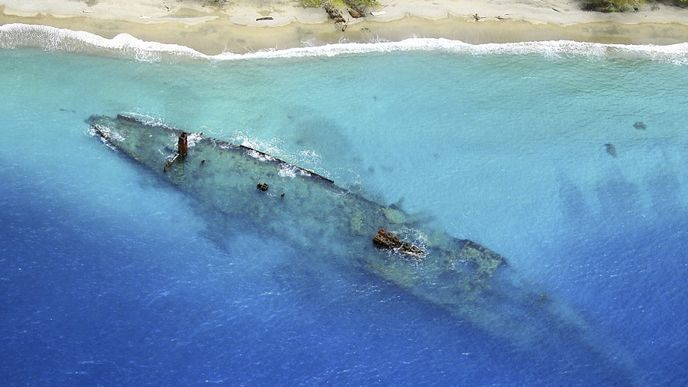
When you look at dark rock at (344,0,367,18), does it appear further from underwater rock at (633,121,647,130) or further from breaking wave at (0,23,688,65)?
underwater rock at (633,121,647,130)

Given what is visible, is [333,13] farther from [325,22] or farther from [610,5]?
[610,5]

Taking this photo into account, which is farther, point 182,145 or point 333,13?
point 333,13

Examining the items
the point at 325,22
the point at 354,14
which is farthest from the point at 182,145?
the point at 354,14

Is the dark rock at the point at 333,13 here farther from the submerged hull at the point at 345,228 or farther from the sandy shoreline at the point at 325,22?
the submerged hull at the point at 345,228

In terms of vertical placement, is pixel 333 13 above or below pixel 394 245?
above

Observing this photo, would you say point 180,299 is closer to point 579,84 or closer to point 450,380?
point 450,380

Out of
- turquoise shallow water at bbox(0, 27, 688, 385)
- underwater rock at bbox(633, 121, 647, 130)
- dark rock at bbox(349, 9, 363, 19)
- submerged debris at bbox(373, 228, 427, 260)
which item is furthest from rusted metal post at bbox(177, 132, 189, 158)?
underwater rock at bbox(633, 121, 647, 130)
